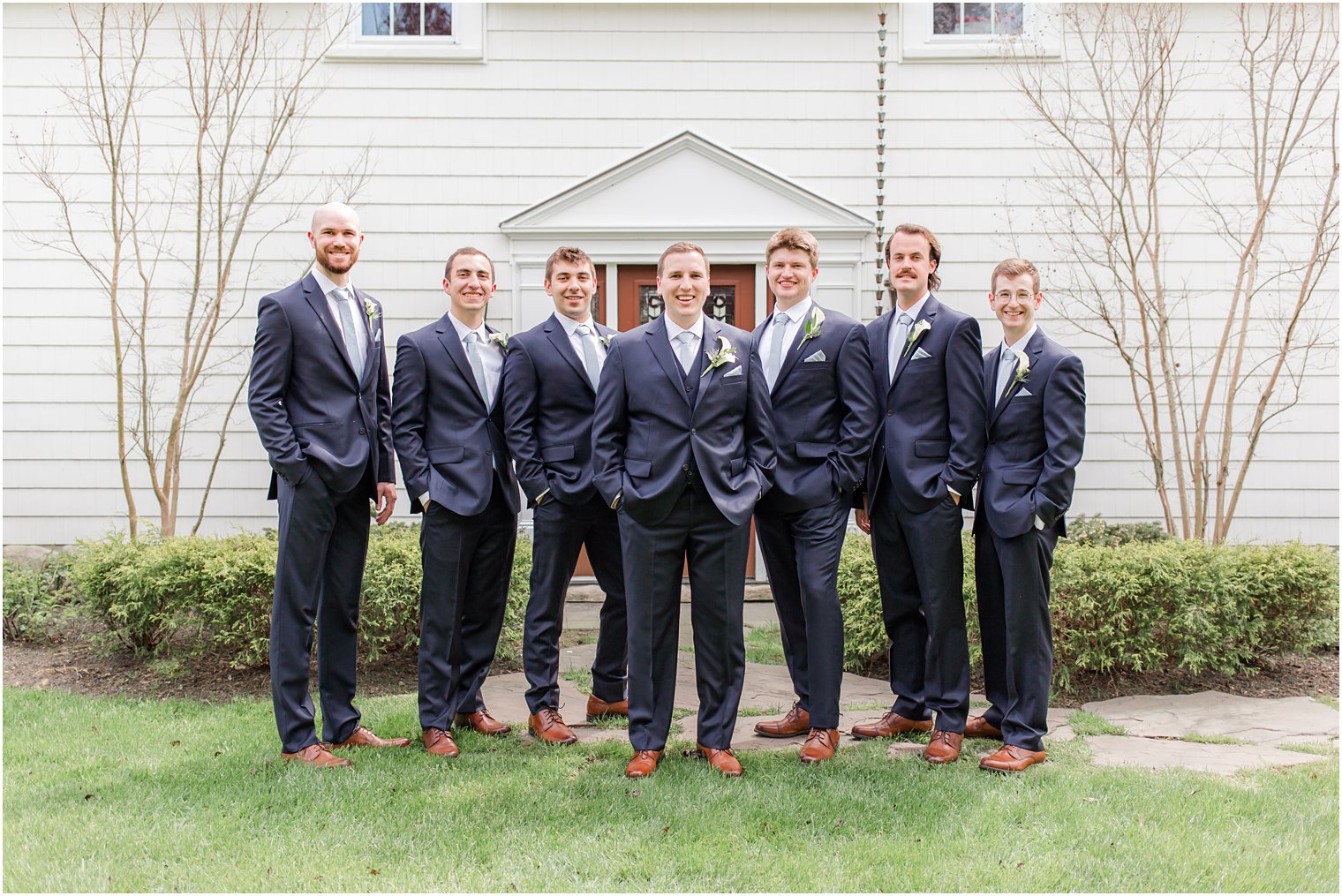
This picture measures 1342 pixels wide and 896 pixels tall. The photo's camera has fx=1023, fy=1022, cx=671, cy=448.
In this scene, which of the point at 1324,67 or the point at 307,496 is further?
the point at 1324,67

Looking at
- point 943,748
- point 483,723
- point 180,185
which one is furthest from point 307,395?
point 180,185

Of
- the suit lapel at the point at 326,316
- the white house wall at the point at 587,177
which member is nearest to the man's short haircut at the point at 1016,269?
the suit lapel at the point at 326,316

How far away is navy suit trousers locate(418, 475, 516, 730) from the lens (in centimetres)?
474

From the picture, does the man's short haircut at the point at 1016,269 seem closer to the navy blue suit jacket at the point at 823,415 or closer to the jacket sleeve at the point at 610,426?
the navy blue suit jacket at the point at 823,415

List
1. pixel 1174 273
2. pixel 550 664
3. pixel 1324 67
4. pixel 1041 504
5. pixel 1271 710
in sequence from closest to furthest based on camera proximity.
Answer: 1. pixel 1041 504
2. pixel 550 664
3. pixel 1271 710
4. pixel 1324 67
5. pixel 1174 273

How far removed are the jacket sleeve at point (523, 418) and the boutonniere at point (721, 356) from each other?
0.94 metres

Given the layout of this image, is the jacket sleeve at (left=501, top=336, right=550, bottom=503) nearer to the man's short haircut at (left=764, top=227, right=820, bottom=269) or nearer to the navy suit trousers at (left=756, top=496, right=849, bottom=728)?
the navy suit trousers at (left=756, top=496, right=849, bottom=728)

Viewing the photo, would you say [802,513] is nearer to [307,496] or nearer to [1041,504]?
[1041,504]

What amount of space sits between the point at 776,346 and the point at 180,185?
589 centimetres

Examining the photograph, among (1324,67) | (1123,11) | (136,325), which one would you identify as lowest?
(136,325)

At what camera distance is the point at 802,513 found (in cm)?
462

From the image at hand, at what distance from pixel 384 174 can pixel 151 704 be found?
15.0 ft

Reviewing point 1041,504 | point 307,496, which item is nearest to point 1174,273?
point 1041,504

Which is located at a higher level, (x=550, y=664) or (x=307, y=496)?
(x=307, y=496)
